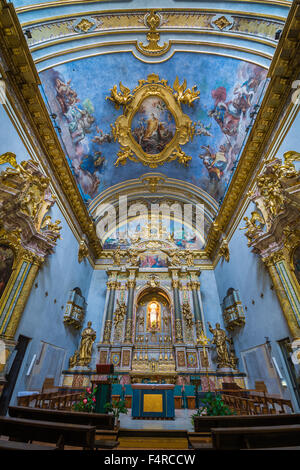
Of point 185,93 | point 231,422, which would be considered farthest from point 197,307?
Answer: point 185,93

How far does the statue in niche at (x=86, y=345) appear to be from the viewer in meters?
11.2

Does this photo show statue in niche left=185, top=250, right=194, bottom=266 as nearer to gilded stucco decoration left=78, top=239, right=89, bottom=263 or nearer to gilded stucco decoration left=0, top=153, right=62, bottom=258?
gilded stucco decoration left=78, top=239, right=89, bottom=263

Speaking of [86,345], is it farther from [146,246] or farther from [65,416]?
[65,416]

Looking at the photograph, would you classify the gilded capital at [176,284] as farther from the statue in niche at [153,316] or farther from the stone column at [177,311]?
the statue in niche at [153,316]

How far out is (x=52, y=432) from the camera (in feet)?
9.96

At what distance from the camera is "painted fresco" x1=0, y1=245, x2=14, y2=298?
678 centimetres

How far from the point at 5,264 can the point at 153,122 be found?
9.79 m

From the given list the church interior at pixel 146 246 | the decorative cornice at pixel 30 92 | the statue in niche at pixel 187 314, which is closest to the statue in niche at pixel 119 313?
the church interior at pixel 146 246

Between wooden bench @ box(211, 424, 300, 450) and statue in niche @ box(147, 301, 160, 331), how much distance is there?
10742 millimetres

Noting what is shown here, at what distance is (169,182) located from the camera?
1516 cm

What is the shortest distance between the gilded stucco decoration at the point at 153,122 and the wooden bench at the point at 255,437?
38.8ft

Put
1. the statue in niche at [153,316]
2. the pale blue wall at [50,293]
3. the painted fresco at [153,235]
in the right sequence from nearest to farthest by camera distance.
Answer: the pale blue wall at [50,293]
the statue in niche at [153,316]
the painted fresco at [153,235]

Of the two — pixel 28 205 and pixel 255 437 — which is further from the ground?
pixel 28 205
